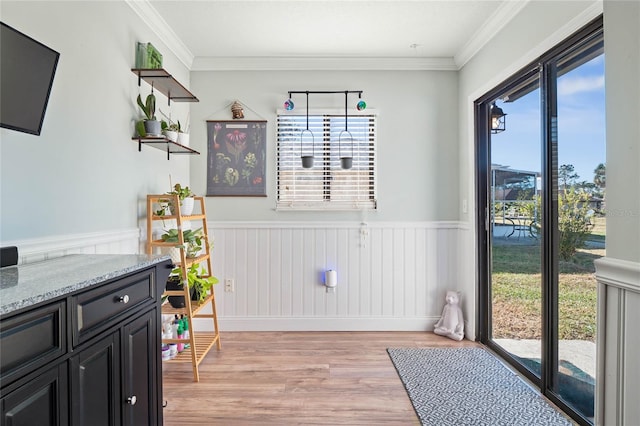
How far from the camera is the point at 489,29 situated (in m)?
2.45

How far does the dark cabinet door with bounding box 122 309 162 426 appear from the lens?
1271mm

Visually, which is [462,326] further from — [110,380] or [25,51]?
[25,51]

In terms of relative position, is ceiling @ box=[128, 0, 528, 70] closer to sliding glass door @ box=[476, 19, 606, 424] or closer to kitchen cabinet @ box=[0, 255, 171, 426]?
sliding glass door @ box=[476, 19, 606, 424]

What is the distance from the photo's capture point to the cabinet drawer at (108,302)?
1.03 metres

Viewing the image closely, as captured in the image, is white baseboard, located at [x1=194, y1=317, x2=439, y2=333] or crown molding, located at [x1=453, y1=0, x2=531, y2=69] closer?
crown molding, located at [x1=453, y1=0, x2=531, y2=69]

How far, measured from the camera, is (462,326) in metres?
2.89

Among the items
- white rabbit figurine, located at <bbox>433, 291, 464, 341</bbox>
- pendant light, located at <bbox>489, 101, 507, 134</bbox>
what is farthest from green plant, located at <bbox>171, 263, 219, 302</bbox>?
pendant light, located at <bbox>489, 101, 507, 134</bbox>

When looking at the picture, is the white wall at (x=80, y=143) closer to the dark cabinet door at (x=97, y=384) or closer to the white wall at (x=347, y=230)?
the dark cabinet door at (x=97, y=384)

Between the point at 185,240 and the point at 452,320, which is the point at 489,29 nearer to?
the point at 452,320

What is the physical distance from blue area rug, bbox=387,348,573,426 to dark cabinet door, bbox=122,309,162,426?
1.37 meters

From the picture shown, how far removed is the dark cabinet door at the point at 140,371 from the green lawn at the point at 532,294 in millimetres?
2150

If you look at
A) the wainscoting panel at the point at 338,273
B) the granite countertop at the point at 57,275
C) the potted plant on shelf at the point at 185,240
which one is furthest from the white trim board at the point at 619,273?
the potted plant on shelf at the point at 185,240

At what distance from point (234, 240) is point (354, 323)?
1.35 metres

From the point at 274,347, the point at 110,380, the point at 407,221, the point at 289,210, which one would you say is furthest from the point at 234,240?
the point at 110,380
